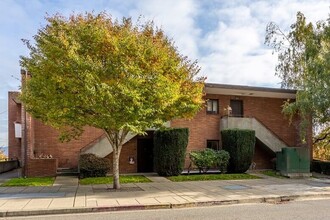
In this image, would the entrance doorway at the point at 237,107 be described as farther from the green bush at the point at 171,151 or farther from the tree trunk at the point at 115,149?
the tree trunk at the point at 115,149

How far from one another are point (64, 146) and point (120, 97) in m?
9.71

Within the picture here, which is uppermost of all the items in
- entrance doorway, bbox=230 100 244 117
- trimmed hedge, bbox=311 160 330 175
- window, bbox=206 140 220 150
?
entrance doorway, bbox=230 100 244 117

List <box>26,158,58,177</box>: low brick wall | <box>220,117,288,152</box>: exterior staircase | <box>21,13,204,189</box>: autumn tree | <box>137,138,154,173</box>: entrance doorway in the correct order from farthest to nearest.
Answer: <box>220,117,288,152</box>: exterior staircase, <box>137,138,154,173</box>: entrance doorway, <box>26,158,58,177</box>: low brick wall, <box>21,13,204,189</box>: autumn tree

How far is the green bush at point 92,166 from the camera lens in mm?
18453

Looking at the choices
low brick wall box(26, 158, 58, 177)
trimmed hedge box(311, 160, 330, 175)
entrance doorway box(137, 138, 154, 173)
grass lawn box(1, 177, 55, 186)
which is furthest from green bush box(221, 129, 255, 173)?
grass lawn box(1, 177, 55, 186)

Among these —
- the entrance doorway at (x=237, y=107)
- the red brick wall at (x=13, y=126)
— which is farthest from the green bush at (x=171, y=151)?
the red brick wall at (x=13, y=126)

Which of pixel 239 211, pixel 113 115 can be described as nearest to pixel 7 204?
pixel 113 115

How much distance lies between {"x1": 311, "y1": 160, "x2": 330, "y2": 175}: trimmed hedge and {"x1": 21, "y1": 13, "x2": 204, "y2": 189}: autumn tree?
534 inches

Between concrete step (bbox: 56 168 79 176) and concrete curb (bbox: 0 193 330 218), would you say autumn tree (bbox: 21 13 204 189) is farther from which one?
concrete step (bbox: 56 168 79 176)

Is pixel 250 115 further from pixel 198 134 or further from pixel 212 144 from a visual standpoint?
pixel 198 134

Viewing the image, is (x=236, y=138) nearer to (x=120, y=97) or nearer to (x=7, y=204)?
(x=120, y=97)

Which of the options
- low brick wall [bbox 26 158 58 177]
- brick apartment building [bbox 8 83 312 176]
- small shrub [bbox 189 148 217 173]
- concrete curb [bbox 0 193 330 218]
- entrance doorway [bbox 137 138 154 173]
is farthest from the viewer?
entrance doorway [bbox 137 138 154 173]

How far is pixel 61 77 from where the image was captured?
41.1 ft

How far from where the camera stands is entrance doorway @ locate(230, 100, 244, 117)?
24750mm
